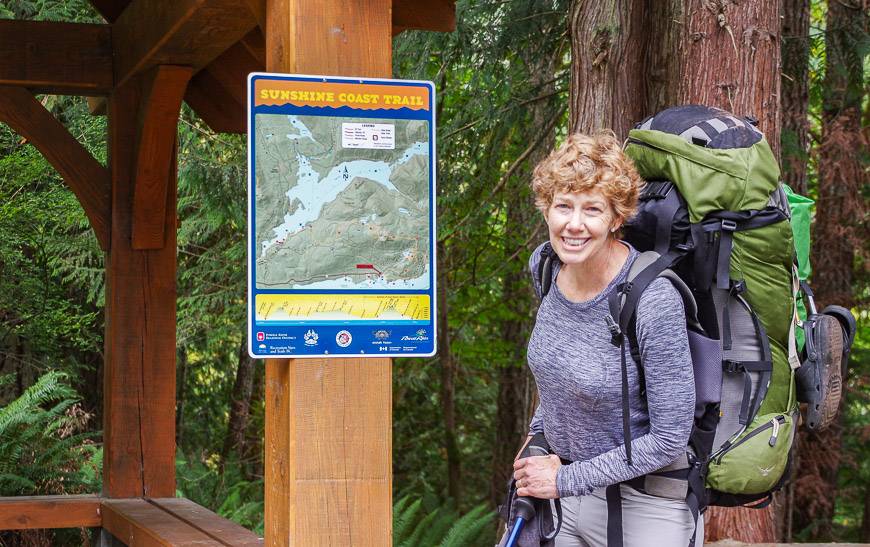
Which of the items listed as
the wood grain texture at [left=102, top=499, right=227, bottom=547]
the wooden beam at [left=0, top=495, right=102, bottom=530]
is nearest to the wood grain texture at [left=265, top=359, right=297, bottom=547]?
the wood grain texture at [left=102, top=499, right=227, bottom=547]

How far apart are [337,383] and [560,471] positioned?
0.62m

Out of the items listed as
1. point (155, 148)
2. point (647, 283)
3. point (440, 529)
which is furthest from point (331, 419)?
point (440, 529)

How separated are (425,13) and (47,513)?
3.36 m

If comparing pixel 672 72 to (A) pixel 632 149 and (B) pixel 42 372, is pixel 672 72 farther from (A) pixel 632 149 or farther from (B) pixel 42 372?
(B) pixel 42 372

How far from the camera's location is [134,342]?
5527 millimetres

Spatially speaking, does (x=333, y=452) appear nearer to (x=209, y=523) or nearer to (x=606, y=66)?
(x=209, y=523)

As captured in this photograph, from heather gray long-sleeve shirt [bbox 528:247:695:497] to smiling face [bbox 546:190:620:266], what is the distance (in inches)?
3.6

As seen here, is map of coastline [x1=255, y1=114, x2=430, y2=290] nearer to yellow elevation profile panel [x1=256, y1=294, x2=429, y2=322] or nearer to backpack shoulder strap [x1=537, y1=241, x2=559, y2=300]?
yellow elevation profile panel [x1=256, y1=294, x2=429, y2=322]

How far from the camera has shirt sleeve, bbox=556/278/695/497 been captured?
2203 millimetres

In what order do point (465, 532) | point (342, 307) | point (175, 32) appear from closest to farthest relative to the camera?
point (342, 307) < point (175, 32) < point (465, 532)

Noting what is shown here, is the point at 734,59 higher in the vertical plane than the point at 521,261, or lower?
higher

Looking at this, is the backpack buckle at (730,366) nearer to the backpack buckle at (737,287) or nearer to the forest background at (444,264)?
the backpack buckle at (737,287)

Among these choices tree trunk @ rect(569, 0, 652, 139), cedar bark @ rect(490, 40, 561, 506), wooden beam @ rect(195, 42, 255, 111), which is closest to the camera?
tree trunk @ rect(569, 0, 652, 139)

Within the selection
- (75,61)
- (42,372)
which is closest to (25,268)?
(42,372)
